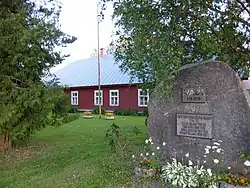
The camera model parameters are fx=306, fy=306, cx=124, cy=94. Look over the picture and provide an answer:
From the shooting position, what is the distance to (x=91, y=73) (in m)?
33.3

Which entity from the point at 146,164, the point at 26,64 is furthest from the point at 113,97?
the point at 146,164

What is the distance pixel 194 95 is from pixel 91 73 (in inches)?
1081

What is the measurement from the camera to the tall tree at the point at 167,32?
5.50m

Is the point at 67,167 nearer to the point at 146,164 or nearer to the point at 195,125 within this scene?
the point at 146,164

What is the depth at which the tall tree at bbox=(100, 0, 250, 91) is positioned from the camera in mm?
5496

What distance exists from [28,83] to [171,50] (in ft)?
17.3

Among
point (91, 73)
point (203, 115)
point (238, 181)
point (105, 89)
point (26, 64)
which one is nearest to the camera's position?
point (238, 181)

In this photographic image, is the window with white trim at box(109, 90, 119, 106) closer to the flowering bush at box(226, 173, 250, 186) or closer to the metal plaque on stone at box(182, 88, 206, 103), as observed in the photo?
the metal plaque on stone at box(182, 88, 206, 103)

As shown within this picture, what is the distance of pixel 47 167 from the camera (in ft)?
24.4

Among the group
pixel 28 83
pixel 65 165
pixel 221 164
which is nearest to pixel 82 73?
pixel 28 83

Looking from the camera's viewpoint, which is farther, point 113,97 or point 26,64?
point 113,97

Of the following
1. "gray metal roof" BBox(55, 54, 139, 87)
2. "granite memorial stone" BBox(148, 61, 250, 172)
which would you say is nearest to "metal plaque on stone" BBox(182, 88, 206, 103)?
"granite memorial stone" BBox(148, 61, 250, 172)

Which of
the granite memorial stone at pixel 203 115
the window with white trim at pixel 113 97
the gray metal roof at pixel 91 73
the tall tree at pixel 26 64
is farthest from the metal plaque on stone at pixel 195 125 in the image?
the window with white trim at pixel 113 97

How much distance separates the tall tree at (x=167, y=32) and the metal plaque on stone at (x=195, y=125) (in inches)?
39.4
